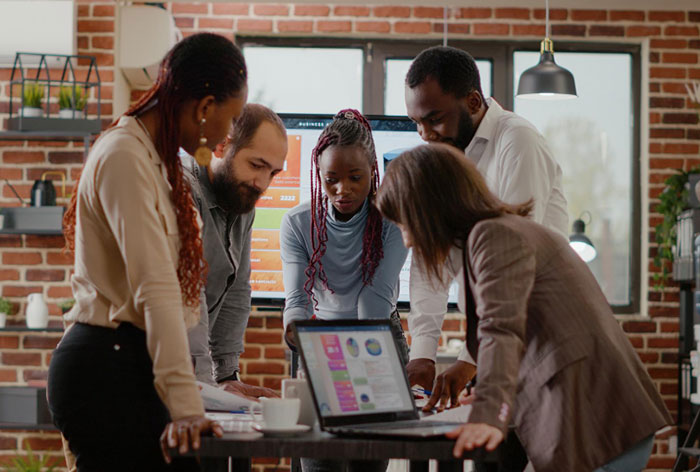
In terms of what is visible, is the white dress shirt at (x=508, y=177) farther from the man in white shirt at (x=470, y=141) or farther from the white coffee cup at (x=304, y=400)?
the white coffee cup at (x=304, y=400)

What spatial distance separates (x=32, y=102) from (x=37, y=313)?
104 cm

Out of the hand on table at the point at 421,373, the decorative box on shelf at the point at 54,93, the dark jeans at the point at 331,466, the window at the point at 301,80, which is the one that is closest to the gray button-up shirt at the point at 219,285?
the dark jeans at the point at 331,466

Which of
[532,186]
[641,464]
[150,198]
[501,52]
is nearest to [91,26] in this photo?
[501,52]

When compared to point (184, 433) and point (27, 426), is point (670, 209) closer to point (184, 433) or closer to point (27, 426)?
point (27, 426)

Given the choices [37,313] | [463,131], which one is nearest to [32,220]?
[37,313]

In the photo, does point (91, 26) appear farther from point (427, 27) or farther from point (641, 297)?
point (641, 297)

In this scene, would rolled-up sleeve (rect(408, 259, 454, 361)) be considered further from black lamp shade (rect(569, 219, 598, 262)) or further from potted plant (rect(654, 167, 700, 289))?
potted plant (rect(654, 167, 700, 289))

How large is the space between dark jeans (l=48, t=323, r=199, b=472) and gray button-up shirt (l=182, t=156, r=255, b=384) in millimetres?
477

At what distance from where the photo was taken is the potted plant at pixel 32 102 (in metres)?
4.00

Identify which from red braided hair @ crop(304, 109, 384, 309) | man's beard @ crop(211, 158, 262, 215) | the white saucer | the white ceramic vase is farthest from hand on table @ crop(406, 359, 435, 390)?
the white ceramic vase

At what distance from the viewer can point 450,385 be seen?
173cm

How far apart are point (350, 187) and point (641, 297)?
3082 mm

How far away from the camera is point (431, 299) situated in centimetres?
228

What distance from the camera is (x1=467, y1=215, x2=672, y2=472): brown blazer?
137cm
